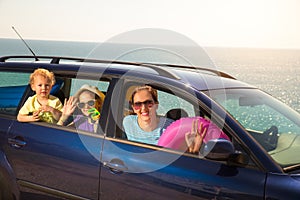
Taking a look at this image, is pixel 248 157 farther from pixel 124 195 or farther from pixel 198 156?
pixel 124 195

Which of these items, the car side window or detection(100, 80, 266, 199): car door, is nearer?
detection(100, 80, 266, 199): car door

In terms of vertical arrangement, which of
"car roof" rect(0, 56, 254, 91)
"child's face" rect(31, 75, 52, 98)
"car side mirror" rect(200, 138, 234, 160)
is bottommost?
"car side mirror" rect(200, 138, 234, 160)

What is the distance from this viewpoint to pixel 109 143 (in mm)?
3408

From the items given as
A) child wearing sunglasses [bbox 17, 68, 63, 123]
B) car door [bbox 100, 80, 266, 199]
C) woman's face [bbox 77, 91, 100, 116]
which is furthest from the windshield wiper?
child wearing sunglasses [bbox 17, 68, 63, 123]

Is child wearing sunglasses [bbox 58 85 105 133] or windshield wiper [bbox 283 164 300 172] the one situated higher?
child wearing sunglasses [bbox 58 85 105 133]

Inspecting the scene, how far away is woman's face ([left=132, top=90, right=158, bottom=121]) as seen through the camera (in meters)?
3.65

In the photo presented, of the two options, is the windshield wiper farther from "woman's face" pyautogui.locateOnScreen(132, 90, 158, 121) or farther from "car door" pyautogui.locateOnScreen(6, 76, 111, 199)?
"car door" pyautogui.locateOnScreen(6, 76, 111, 199)

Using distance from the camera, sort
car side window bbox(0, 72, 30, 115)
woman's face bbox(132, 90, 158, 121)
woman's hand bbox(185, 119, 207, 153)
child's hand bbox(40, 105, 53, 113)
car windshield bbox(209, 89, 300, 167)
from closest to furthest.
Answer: woman's hand bbox(185, 119, 207, 153) < car windshield bbox(209, 89, 300, 167) < woman's face bbox(132, 90, 158, 121) < child's hand bbox(40, 105, 53, 113) < car side window bbox(0, 72, 30, 115)

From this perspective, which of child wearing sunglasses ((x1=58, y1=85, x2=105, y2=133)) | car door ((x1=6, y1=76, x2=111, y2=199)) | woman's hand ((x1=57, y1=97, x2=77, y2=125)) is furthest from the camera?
woman's hand ((x1=57, y1=97, x2=77, y2=125))

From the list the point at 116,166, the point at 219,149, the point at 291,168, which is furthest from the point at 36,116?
the point at 291,168

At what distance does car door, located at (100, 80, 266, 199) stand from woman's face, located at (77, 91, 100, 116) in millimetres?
452

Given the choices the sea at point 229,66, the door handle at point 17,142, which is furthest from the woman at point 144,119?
the door handle at point 17,142

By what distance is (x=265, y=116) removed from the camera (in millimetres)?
3404

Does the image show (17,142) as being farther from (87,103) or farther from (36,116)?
(87,103)
